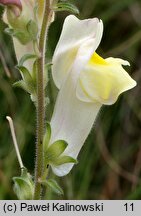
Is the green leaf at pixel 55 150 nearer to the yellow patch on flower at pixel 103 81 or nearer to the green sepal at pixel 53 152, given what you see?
the green sepal at pixel 53 152

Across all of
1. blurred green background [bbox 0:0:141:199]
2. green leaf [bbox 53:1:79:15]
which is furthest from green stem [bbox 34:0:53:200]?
blurred green background [bbox 0:0:141:199]

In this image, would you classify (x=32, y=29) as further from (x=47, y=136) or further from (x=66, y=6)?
(x=47, y=136)

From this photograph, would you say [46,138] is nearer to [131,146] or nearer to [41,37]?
[41,37]

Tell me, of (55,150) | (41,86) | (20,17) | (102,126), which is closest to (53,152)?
(55,150)

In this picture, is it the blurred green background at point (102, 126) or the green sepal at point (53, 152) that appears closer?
the green sepal at point (53, 152)

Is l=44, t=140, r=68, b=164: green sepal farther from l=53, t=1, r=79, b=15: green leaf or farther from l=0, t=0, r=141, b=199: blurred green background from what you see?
l=0, t=0, r=141, b=199: blurred green background

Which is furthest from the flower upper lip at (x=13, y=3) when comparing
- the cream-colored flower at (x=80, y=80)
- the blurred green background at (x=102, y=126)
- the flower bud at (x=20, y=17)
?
the blurred green background at (x=102, y=126)
